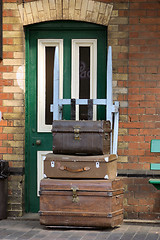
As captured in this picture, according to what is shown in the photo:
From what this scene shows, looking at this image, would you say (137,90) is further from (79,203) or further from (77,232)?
(77,232)

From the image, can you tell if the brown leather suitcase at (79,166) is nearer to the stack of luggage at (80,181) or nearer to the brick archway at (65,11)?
the stack of luggage at (80,181)

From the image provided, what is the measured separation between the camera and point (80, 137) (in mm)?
6059

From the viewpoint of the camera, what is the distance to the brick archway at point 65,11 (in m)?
6.91

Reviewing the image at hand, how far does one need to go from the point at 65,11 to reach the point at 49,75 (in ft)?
3.31

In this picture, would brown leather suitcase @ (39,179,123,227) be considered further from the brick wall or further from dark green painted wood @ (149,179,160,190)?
the brick wall

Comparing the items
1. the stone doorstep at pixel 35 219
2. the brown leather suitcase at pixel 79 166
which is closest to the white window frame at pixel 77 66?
the brown leather suitcase at pixel 79 166

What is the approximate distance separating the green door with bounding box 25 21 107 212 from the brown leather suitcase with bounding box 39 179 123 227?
1.18m

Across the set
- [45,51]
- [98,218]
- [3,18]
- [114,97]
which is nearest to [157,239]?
[98,218]

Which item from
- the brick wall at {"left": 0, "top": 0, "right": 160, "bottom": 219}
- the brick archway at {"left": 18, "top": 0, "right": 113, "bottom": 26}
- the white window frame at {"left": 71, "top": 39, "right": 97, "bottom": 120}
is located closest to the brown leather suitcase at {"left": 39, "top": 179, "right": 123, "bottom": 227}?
the brick wall at {"left": 0, "top": 0, "right": 160, "bottom": 219}

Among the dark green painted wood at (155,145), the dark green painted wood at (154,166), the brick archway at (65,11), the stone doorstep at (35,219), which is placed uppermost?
the brick archway at (65,11)

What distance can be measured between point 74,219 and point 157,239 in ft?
3.55

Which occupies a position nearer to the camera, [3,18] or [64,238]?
[64,238]

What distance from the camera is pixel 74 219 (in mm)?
6027

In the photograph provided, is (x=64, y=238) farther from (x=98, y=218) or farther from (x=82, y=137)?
(x=82, y=137)
